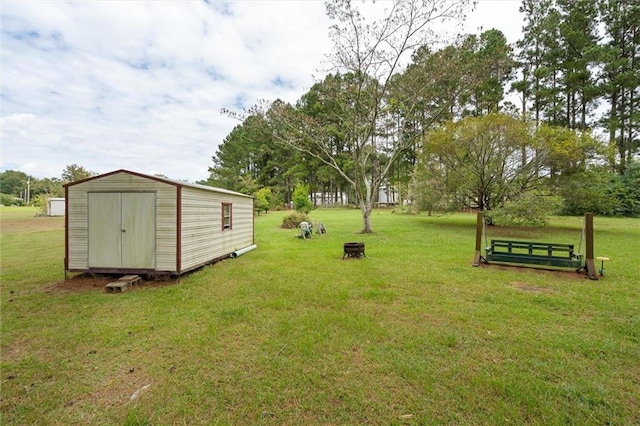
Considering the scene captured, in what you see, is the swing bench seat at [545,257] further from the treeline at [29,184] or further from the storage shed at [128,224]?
the treeline at [29,184]

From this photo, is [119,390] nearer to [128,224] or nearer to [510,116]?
[128,224]

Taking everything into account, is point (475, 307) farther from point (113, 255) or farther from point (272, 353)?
point (113, 255)

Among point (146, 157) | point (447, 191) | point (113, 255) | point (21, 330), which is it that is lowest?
point (21, 330)

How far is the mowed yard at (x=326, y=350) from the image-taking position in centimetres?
228

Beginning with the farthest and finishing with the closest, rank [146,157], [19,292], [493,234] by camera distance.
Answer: [146,157] → [493,234] → [19,292]

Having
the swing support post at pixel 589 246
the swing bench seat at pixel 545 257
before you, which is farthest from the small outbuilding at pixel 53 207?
the swing support post at pixel 589 246

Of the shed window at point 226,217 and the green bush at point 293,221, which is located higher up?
the shed window at point 226,217

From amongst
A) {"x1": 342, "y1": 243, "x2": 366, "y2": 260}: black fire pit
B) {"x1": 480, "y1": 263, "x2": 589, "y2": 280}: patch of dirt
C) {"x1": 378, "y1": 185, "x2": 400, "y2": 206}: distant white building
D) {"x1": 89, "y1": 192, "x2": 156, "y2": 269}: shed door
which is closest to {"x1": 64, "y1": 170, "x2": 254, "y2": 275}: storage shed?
{"x1": 89, "y1": 192, "x2": 156, "y2": 269}: shed door

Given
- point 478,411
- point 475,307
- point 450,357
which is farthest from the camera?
point 475,307

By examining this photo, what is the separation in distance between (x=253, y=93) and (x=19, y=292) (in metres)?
14.2

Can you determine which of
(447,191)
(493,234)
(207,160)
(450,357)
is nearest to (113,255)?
(450,357)

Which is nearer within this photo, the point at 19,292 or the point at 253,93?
the point at 19,292

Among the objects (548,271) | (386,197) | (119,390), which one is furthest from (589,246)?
(386,197)

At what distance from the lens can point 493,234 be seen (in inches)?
516
